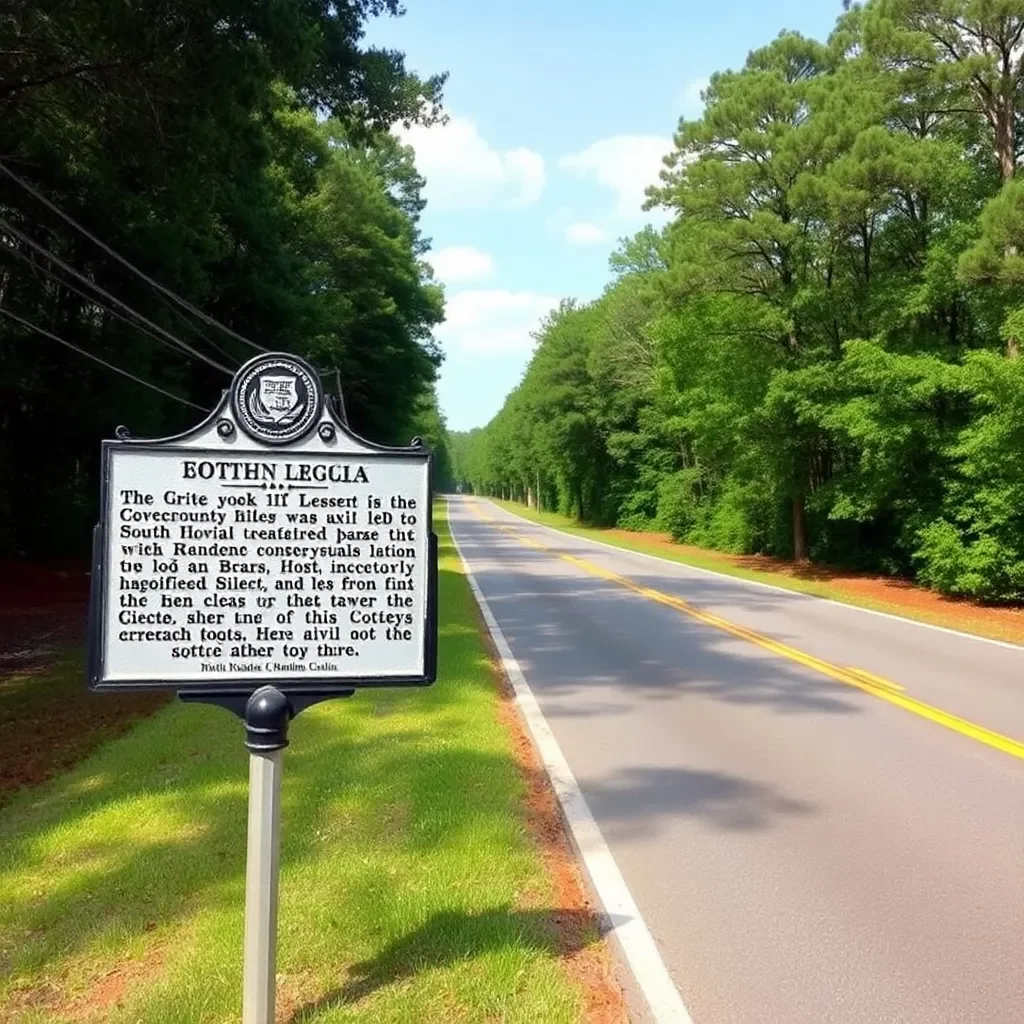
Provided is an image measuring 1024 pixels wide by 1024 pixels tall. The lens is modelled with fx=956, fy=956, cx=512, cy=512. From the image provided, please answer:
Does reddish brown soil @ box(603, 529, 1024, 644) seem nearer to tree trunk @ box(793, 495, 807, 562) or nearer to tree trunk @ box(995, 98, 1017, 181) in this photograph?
tree trunk @ box(793, 495, 807, 562)

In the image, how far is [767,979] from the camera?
4027 millimetres

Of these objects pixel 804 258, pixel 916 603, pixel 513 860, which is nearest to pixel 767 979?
pixel 513 860

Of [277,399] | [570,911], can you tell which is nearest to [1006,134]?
[570,911]

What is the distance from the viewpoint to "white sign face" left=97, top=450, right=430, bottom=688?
11.8ft

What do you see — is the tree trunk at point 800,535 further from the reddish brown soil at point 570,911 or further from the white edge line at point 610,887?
the reddish brown soil at point 570,911

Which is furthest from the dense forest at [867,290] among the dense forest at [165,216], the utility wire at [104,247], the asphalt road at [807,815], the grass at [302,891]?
the grass at [302,891]

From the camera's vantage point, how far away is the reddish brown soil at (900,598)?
17328 millimetres

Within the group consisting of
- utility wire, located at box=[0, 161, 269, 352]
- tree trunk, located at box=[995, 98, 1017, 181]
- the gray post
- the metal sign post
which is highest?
tree trunk, located at box=[995, 98, 1017, 181]

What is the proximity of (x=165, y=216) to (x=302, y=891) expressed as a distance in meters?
14.6

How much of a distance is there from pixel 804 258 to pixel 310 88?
18406 millimetres

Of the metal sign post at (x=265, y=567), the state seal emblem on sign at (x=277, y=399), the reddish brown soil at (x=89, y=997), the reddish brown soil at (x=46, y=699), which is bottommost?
the reddish brown soil at (x=46, y=699)

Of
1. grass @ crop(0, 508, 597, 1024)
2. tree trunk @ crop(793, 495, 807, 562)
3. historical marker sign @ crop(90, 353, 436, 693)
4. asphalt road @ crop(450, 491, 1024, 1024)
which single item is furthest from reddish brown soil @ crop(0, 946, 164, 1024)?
tree trunk @ crop(793, 495, 807, 562)

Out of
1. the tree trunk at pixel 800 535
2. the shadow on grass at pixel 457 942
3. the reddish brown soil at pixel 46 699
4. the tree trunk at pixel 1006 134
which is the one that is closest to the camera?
the shadow on grass at pixel 457 942

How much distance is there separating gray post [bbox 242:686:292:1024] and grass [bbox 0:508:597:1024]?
39 centimetres
